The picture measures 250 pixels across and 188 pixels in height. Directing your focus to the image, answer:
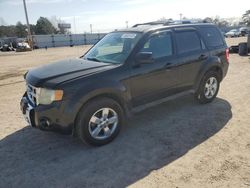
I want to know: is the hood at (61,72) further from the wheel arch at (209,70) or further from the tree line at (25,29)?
the tree line at (25,29)

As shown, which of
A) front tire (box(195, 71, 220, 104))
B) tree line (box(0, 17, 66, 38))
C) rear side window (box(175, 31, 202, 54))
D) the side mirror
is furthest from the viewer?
tree line (box(0, 17, 66, 38))

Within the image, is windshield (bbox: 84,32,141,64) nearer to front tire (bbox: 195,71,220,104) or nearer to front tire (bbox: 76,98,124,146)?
front tire (bbox: 76,98,124,146)

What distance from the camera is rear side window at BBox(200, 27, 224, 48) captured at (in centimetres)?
621

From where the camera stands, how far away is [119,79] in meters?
4.59

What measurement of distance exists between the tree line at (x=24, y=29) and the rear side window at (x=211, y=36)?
77.7 metres

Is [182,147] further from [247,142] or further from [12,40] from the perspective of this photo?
[12,40]

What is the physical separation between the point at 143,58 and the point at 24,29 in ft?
269

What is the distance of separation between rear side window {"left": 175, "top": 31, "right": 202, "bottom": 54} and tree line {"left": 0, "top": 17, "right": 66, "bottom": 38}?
78.0m

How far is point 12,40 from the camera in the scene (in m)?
45.8

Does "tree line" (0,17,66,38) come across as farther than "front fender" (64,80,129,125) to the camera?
Yes

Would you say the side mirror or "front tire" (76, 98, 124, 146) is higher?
the side mirror

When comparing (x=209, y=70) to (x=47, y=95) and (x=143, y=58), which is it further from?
(x=47, y=95)

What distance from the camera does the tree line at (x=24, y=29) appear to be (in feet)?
259

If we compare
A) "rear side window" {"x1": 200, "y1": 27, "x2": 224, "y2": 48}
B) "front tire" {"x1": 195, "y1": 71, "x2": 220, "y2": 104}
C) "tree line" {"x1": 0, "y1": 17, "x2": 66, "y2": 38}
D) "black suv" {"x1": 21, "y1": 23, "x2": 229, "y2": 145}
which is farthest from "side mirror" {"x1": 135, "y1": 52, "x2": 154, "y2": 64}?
"tree line" {"x1": 0, "y1": 17, "x2": 66, "y2": 38}
